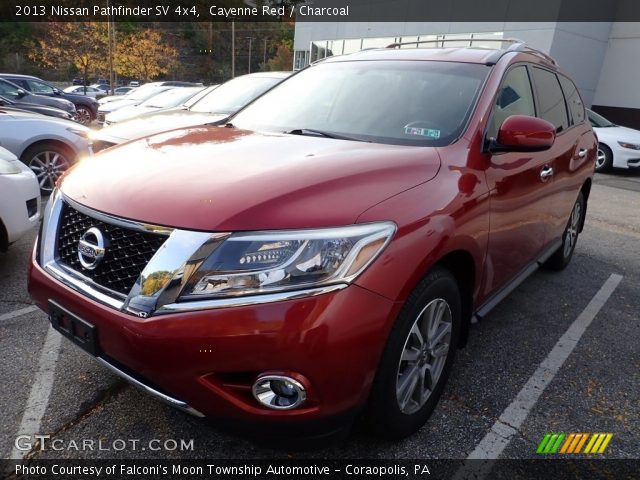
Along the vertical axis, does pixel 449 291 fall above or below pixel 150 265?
below

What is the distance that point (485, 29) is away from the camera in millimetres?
17547

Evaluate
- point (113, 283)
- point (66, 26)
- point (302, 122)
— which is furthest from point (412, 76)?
point (66, 26)

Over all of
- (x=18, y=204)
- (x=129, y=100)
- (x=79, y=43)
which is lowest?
(x=79, y=43)

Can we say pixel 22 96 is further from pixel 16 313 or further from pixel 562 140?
pixel 562 140

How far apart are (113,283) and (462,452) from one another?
5.41 ft

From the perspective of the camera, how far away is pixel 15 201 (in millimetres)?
3658

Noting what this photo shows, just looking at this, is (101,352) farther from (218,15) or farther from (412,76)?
(218,15)

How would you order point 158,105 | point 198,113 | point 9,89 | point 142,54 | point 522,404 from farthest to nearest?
point 142,54, point 9,89, point 158,105, point 198,113, point 522,404

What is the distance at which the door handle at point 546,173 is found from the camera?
10.2 ft

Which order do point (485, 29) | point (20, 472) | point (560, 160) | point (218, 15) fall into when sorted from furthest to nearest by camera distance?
point (218, 15)
point (485, 29)
point (560, 160)
point (20, 472)

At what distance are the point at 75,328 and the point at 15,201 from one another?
90.1 inches

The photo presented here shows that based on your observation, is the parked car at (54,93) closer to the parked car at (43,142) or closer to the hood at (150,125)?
the parked car at (43,142)

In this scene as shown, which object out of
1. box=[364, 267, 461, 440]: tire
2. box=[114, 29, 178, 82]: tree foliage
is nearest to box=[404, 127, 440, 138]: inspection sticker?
box=[364, 267, 461, 440]: tire

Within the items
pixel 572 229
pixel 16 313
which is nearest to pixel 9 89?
pixel 16 313
